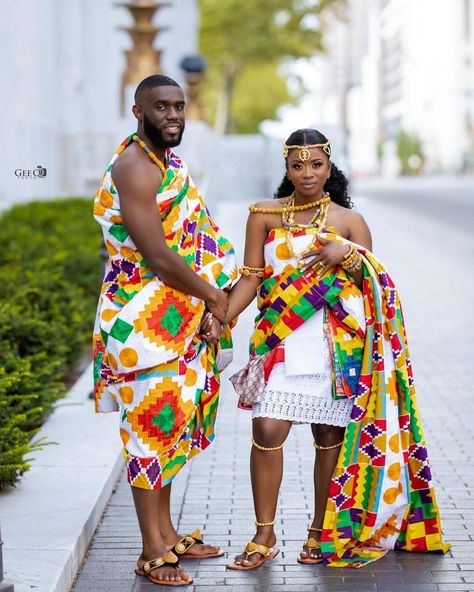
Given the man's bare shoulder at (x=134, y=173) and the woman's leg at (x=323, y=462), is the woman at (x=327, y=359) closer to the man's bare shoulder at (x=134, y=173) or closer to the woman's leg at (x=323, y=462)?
the woman's leg at (x=323, y=462)

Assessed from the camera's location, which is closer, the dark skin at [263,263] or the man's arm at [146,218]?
the man's arm at [146,218]

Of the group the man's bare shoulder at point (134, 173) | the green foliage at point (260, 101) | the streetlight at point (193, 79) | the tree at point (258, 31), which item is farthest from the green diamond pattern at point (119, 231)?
the green foliage at point (260, 101)

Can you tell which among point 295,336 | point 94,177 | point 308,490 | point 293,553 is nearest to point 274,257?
point 295,336

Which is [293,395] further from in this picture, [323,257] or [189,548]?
[189,548]

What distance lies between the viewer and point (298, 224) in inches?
186

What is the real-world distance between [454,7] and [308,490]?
131m

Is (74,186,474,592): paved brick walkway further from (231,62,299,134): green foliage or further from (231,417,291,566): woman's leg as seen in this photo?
(231,62,299,134): green foliage

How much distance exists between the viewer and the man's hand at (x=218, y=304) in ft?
15.0

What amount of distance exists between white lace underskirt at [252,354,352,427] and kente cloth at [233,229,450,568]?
0.16ft

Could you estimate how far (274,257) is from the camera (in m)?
4.75

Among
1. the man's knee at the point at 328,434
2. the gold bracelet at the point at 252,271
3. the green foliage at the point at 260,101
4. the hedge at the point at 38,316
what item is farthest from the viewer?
the green foliage at the point at 260,101

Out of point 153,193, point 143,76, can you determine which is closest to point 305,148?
point 153,193

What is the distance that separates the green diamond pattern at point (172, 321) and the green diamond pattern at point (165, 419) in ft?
0.99

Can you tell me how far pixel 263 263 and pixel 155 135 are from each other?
762mm
